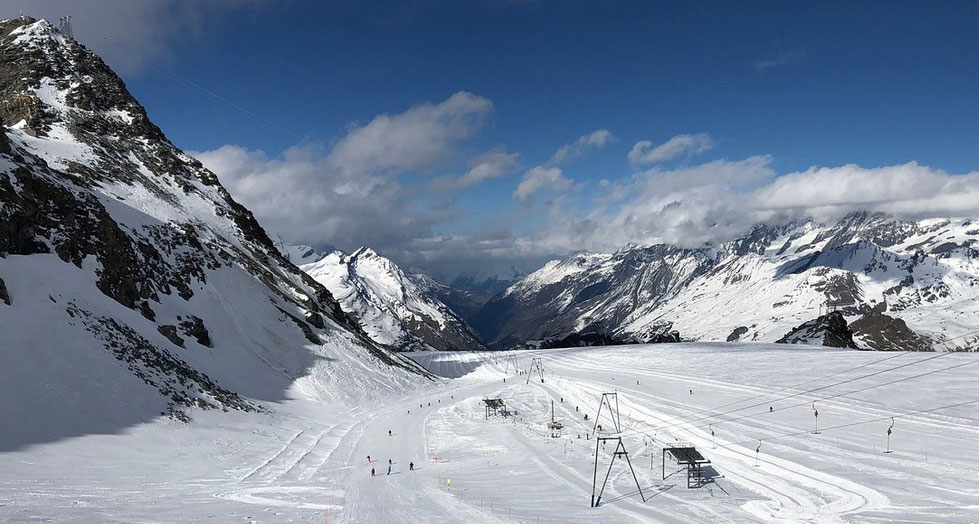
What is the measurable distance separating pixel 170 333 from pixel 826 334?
177m

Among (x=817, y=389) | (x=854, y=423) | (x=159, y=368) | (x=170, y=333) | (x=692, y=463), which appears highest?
(x=170, y=333)

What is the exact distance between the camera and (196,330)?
75.6m

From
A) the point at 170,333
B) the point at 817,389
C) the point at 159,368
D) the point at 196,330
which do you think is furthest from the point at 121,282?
the point at 817,389

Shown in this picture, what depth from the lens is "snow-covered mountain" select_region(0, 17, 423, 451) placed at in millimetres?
47219

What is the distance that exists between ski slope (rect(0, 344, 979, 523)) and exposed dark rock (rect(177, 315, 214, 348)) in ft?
46.5

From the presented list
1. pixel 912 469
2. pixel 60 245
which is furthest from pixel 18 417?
pixel 912 469

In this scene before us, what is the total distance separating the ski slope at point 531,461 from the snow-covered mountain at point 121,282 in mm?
5290

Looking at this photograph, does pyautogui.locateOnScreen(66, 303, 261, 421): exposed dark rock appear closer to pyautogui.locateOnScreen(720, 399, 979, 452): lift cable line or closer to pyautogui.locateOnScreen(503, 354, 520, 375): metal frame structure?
pyautogui.locateOnScreen(720, 399, 979, 452): lift cable line

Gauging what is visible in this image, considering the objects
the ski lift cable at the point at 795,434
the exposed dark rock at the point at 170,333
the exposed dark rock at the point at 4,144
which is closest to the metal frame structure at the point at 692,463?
the ski lift cable at the point at 795,434

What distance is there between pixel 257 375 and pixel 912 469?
75.4m

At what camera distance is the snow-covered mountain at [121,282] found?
1859 inches

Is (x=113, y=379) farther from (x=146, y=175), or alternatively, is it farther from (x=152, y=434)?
(x=146, y=175)

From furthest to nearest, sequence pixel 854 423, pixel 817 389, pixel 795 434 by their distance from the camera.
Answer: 1. pixel 817 389
2. pixel 854 423
3. pixel 795 434

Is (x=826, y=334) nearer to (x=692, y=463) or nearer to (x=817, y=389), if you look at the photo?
(x=817, y=389)
